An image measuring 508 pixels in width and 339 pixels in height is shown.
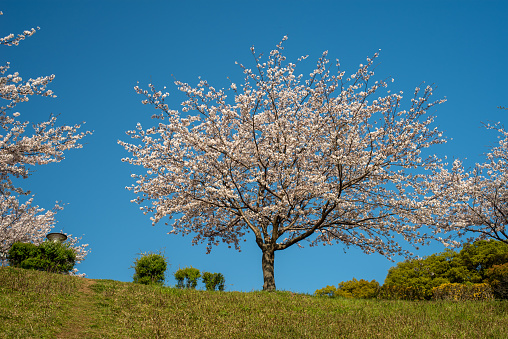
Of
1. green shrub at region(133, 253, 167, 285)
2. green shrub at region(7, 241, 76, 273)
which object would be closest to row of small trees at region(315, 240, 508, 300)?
green shrub at region(133, 253, 167, 285)

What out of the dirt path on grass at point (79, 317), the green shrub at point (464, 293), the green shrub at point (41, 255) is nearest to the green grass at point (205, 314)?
the dirt path on grass at point (79, 317)

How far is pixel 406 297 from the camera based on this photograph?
1758 centimetres

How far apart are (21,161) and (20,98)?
241cm

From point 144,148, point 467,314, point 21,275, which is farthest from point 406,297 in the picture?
point 21,275

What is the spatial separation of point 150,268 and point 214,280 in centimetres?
328

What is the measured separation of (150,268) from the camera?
19.2 meters

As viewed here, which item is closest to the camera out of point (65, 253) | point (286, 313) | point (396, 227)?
point (286, 313)

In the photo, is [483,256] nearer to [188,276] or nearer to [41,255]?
[188,276]

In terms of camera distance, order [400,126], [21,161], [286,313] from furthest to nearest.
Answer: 1. [400,126]
2. [21,161]
3. [286,313]

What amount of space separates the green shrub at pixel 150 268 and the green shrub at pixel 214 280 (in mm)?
2250

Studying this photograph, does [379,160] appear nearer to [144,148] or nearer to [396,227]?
[396,227]

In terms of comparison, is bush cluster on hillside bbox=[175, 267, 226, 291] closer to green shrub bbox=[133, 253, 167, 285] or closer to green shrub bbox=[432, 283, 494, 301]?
green shrub bbox=[133, 253, 167, 285]

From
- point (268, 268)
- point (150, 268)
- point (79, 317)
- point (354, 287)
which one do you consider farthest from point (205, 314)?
point (354, 287)

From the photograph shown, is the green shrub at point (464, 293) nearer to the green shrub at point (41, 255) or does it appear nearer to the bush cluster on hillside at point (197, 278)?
the bush cluster on hillside at point (197, 278)
